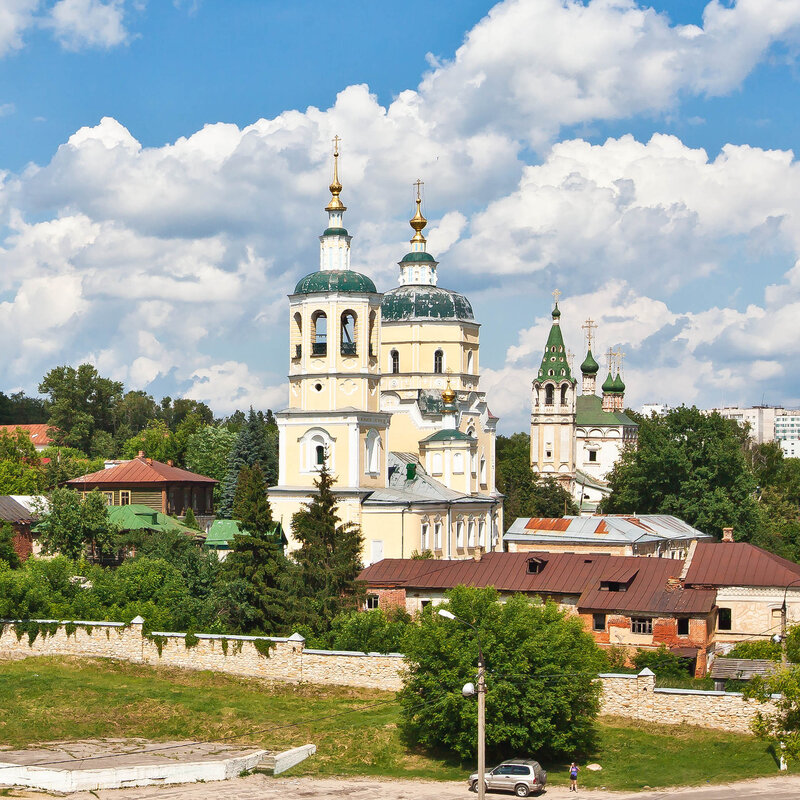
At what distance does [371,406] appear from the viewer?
5172 cm

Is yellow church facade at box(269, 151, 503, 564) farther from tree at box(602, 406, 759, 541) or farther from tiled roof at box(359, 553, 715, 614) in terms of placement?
tree at box(602, 406, 759, 541)

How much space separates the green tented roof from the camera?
57000mm

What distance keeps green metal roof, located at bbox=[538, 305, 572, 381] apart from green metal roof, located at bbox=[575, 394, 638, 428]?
17.9 ft

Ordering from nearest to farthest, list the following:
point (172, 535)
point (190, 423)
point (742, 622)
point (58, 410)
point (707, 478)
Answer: point (742, 622)
point (172, 535)
point (707, 478)
point (190, 423)
point (58, 410)

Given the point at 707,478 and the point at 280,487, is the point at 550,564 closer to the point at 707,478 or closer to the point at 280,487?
the point at 280,487

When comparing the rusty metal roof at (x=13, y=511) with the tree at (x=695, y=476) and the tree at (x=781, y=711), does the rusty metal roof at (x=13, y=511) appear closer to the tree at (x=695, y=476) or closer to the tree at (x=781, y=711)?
the tree at (x=695, y=476)

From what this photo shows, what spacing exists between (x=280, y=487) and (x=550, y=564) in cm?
1222

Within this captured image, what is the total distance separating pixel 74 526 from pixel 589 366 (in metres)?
63.3

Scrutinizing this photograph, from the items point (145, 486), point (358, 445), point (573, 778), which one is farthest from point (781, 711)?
point (145, 486)

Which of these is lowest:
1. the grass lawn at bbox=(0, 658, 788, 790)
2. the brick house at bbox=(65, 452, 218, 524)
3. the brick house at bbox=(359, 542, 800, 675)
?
the grass lawn at bbox=(0, 658, 788, 790)

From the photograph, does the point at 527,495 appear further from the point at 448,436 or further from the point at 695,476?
the point at 448,436

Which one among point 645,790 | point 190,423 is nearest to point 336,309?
point 645,790

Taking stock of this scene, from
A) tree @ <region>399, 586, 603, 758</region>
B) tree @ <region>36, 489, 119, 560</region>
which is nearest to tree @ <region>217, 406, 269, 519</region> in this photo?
tree @ <region>36, 489, 119, 560</region>

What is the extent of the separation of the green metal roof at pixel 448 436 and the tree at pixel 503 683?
25.6 m
